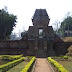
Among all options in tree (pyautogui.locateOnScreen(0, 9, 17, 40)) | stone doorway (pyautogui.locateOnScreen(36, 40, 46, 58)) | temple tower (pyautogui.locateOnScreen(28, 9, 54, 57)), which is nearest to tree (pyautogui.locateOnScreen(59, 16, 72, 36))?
tree (pyautogui.locateOnScreen(0, 9, 17, 40))

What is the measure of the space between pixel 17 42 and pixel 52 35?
6.57 meters

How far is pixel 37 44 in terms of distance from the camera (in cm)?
3181

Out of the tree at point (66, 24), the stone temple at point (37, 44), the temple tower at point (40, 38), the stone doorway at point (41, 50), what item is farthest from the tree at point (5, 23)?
the tree at point (66, 24)

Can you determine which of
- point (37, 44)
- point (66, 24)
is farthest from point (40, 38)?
point (66, 24)

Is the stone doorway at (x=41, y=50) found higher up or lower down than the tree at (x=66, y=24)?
lower down

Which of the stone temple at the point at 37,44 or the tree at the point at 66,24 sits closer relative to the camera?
the stone temple at the point at 37,44

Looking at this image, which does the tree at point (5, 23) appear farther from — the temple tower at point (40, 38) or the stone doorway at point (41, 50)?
the stone doorway at point (41, 50)

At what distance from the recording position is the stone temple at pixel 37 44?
31422 millimetres

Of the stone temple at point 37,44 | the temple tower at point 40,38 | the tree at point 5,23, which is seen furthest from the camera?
the tree at point 5,23

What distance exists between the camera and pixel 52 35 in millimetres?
33031

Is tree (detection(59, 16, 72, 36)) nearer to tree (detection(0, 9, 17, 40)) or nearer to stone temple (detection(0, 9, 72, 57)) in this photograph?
tree (detection(0, 9, 17, 40))

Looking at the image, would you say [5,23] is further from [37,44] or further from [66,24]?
[66,24]

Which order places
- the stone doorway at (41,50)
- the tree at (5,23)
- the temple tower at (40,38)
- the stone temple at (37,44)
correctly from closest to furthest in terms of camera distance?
the stone doorway at (41,50) < the temple tower at (40,38) < the stone temple at (37,44) < the tree at (5,23)

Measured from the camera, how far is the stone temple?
31.4 metres
